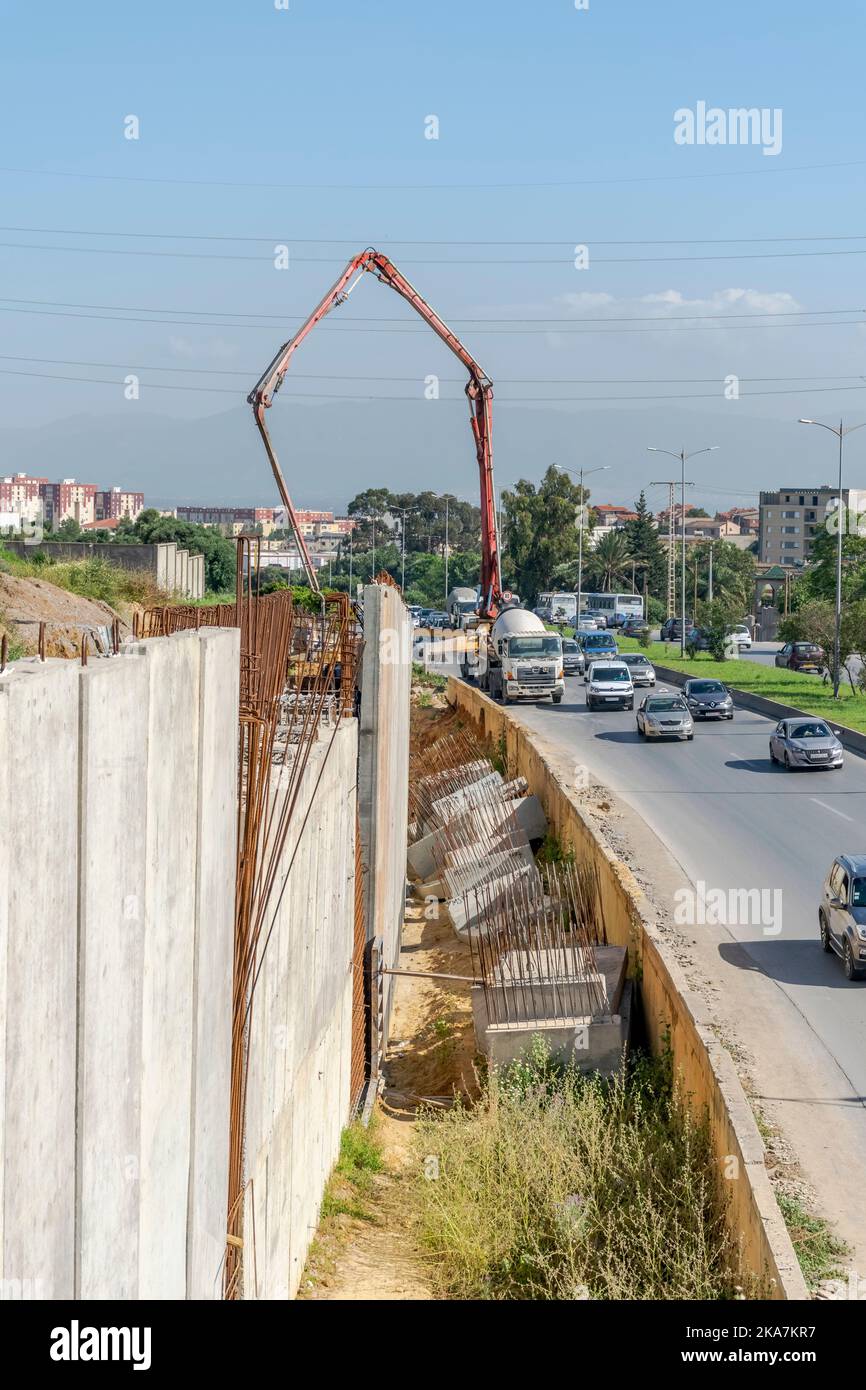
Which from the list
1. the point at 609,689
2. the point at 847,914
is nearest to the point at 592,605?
the point at 609,689

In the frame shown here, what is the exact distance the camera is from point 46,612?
864 inches

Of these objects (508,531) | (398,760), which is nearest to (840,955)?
(398,760)

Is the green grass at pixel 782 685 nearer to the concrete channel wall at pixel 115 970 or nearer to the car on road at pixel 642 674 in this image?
the car on road at pixel 642 674

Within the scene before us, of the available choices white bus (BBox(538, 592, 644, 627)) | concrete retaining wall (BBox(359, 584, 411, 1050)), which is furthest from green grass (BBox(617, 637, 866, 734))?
white bus (BBox(538, 592, 644, 627))

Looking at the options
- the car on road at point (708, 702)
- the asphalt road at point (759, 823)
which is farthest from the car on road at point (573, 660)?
the asphalt road at point (759, 823)

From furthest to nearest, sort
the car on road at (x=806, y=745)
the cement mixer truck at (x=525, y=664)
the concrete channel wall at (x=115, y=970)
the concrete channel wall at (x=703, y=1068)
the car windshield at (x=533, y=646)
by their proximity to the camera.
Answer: the car windshield at (x=533, y=646)
the cement mixer truck at (x=525, y=664)
the car on road at (x=806, y=745)
the concrete channel wall at (x=703, y=1068)
the concrete channel wall at (x=115, y=970)

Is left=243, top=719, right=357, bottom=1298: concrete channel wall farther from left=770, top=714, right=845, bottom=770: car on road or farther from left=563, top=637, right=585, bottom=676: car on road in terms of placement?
left=563, top=637, right=585, bottom=676: car on road

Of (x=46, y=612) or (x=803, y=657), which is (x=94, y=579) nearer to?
(x=46, y=612)

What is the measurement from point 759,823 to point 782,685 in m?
27.8

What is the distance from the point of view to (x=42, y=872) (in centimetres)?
441

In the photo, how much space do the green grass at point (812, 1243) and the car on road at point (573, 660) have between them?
1927 inches

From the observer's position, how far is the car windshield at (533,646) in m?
47.4

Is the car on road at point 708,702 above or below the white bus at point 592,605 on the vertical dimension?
below

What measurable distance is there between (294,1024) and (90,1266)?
511 centimetres
